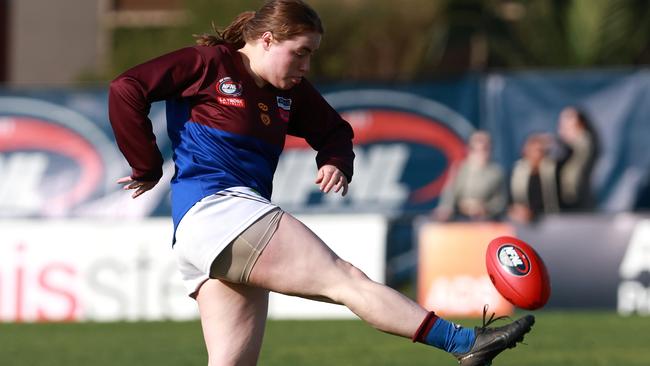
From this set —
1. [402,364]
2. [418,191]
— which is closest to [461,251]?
[418,191]

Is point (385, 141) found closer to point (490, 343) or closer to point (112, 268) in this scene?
point (112, 268)

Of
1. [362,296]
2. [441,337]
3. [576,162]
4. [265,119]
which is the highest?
[265,119]

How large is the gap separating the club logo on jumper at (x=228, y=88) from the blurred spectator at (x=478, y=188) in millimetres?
9656

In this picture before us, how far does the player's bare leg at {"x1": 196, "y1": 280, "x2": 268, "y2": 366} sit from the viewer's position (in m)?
5.80

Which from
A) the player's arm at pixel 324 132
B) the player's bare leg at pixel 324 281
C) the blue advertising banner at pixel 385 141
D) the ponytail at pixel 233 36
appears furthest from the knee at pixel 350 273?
the blue advertising banner at pixel 385 141

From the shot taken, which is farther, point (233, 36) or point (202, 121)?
point (233, 36)

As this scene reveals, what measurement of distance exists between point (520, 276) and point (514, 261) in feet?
0.24

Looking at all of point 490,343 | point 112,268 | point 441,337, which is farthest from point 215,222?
point 112,268

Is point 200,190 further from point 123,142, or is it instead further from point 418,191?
point 418,191

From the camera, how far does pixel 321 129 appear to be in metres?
6.27

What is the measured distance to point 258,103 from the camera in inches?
227

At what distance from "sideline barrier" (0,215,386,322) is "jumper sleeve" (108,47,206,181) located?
9146 mm

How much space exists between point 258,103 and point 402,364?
3972mm

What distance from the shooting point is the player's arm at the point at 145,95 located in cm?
559
